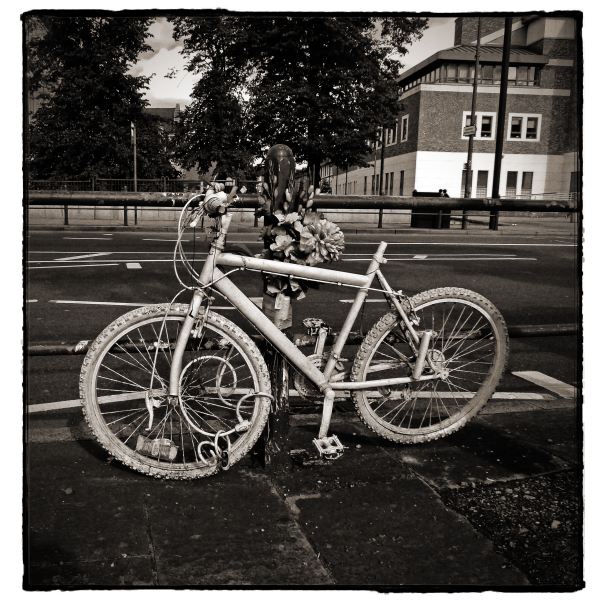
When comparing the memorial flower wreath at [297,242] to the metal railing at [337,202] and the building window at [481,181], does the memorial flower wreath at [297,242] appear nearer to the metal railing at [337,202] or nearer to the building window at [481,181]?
the metal railing at [337,202]

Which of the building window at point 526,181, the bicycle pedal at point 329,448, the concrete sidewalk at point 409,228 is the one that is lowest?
the bicycle pedal at point 329,448

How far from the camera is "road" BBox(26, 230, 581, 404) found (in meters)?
4.48

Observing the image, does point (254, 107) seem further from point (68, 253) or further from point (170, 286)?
point (68, 253)

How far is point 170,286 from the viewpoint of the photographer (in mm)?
8484

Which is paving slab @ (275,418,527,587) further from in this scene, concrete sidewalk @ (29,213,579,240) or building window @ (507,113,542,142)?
building window @ (507,113,542,142)

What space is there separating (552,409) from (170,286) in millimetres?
5859

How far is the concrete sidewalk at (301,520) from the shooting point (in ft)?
6.77

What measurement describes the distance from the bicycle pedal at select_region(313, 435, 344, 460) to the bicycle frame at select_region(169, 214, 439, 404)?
210mm

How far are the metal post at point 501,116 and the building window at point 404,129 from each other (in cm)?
2598

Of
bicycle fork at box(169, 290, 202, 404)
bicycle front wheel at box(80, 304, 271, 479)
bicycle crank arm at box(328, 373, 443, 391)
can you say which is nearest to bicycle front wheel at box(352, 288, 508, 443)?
bicycle crank arm at box(328, 373, 443, 391)

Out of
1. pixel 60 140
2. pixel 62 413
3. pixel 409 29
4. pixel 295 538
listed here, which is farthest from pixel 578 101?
pixel 60 140

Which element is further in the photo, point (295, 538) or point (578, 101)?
point (295, 538)

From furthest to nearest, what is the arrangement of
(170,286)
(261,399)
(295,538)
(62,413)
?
(170,286), (62,413), (261,399), (295,538)

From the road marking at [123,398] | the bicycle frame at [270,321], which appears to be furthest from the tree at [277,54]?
the road marking at [123,398]
